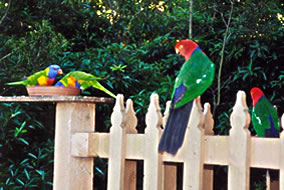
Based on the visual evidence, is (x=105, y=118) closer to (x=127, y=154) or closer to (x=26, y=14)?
(x=26, y=14)

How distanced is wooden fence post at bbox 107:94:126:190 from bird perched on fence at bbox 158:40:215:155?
0.49m

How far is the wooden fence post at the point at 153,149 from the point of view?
8.48 ft

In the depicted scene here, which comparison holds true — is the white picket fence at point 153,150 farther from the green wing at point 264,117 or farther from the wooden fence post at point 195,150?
the green wing at point 264,117

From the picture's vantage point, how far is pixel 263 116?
265cm

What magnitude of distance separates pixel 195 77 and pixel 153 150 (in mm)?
569

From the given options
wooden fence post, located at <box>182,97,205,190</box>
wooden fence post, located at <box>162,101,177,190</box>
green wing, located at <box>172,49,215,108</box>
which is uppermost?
green wing, located at <box>172,49,215,108</box>

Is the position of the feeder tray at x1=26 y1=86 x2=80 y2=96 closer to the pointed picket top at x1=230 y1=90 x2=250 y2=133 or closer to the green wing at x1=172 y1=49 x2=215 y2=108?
the green wing at x1=172 y1=49 x2=215 y2=108

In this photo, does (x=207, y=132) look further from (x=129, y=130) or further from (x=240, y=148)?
(x=129, y=130)

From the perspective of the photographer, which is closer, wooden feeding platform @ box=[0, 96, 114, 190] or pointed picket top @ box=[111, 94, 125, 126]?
pointed picket top @ box=[111, 94, 125, 126]

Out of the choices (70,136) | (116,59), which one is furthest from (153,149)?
(116,59)

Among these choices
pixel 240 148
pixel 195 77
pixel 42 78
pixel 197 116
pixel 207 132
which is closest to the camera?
pixel 195 77

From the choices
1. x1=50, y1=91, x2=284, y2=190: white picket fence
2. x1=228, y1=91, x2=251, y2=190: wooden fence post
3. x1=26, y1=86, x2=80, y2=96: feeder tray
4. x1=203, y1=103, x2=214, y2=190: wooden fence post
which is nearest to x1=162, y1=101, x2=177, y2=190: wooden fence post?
x1=50, y1=91, x2=284, y2=190: white picket fence

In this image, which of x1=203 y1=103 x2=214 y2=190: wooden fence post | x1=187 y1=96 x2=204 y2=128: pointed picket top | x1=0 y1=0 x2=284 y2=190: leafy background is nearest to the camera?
x1=187 y1=96 x2=204 y2=128: pointed picket top

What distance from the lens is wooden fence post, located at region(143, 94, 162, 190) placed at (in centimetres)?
258
